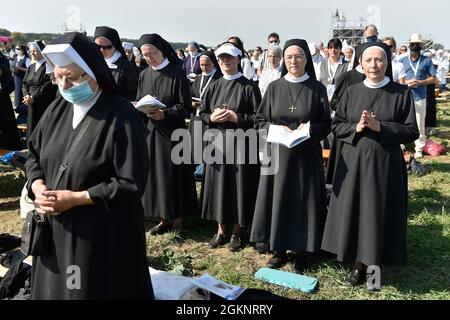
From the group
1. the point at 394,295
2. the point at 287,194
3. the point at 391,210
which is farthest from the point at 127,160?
the point at 394,295

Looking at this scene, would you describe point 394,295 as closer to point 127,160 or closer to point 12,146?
point 127,160

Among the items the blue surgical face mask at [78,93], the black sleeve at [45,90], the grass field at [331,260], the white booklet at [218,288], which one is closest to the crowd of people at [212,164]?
the blue surgical face mask at [78,93]

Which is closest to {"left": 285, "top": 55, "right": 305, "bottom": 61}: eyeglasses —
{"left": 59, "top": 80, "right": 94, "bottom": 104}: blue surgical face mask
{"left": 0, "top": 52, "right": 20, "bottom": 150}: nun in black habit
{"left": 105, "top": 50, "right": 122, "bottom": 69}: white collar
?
{"left": 59, "top": 80, "right": 94, "bottom": 104}: blue surgical face mask

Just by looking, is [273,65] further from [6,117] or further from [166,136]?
[6,117]

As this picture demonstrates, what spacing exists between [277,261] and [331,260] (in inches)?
22.1

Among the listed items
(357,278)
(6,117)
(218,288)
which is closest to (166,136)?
(218,288)

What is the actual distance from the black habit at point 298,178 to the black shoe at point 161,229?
1586 mm

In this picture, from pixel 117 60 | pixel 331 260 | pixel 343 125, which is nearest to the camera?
pixel 343 125

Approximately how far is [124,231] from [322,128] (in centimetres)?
227

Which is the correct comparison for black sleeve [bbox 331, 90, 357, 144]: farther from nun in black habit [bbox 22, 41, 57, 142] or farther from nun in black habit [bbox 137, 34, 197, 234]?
nun in black habit [bbox 22, 41, 57, 142]

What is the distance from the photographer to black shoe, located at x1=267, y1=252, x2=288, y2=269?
15.0ft

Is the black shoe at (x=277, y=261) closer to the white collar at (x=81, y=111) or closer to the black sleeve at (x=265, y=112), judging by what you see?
the black sleeve at (x=265, y=112)

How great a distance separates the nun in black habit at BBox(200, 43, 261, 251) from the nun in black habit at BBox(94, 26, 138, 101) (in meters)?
1.11

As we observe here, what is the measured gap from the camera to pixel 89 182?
2.43m
